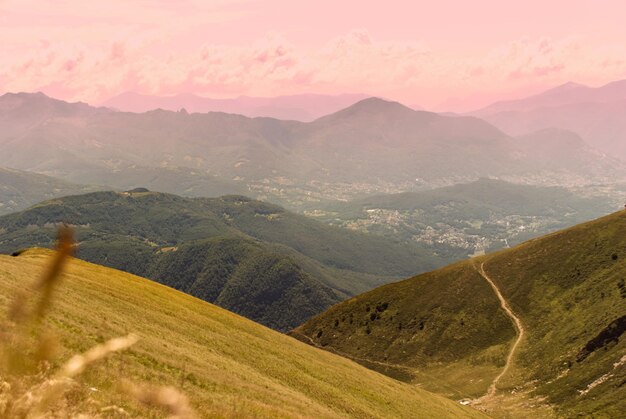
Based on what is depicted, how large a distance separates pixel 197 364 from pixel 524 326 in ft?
424

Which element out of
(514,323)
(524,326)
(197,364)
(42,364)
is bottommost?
(514,323)

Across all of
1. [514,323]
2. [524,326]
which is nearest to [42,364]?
[524,326]

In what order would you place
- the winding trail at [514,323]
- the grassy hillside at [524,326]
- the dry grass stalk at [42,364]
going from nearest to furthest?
the dry grass stalk at [42,364]
the grassy hillside at [524,326]
the winding trail at [514,323]

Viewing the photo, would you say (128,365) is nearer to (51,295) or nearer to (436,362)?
(51,295)

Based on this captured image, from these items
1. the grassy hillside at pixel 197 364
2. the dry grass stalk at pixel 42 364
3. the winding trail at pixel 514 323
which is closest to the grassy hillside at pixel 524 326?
the winding trail at pixel 514 323

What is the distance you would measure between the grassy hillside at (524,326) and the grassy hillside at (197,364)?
33284 millimetres

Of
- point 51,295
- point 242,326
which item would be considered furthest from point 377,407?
point 51,295

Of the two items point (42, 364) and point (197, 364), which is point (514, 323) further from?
point (42, 364)

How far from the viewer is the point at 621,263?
476 feet

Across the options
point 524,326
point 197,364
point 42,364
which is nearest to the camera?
point 42,364

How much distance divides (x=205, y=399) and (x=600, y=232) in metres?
175

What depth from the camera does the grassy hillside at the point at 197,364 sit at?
27.4 metres

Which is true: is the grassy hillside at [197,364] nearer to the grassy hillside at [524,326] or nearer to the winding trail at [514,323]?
the grassy hillside at [524,326]

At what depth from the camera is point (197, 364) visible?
42.8 metres
